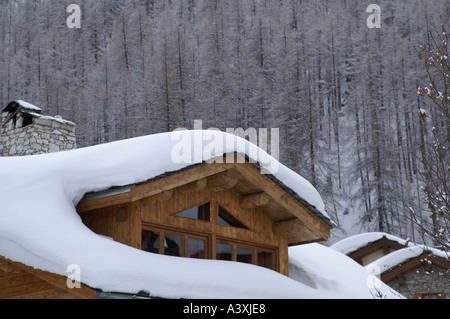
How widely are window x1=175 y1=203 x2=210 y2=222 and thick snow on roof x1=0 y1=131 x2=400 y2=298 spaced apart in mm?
888

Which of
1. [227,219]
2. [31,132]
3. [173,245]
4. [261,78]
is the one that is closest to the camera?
[173,245]

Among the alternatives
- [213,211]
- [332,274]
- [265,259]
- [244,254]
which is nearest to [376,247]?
[332,274]

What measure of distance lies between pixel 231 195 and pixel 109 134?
4005 cm

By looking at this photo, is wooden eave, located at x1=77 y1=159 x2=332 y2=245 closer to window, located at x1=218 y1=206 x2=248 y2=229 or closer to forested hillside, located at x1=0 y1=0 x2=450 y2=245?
window, located at x1=218 y1=206 x2=248 y2=229

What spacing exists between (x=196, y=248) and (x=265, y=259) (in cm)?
145

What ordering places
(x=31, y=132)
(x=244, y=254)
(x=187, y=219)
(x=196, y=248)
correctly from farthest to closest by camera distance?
(x=31, y=132), (x=244, y=254), (x=196, y=248), (x=187, y=219)

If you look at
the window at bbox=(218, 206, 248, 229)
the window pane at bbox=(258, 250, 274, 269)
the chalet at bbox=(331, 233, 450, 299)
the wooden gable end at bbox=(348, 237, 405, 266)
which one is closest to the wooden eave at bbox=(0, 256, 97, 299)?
the window at bbox=(218, 206, 248, 229)

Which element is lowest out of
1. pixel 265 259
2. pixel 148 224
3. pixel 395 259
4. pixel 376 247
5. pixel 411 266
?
pixel 265 259

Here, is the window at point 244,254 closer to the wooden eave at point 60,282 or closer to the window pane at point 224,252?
the window pane at point 224,252

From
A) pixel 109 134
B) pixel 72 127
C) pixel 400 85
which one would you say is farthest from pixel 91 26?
pixel 72 127

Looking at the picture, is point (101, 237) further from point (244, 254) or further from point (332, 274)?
point (332, 274)

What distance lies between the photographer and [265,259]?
32.4ft

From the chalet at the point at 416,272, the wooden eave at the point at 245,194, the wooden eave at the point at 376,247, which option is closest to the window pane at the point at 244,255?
the wooden eave at the point at 245,194

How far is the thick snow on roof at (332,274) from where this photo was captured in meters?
10.5
